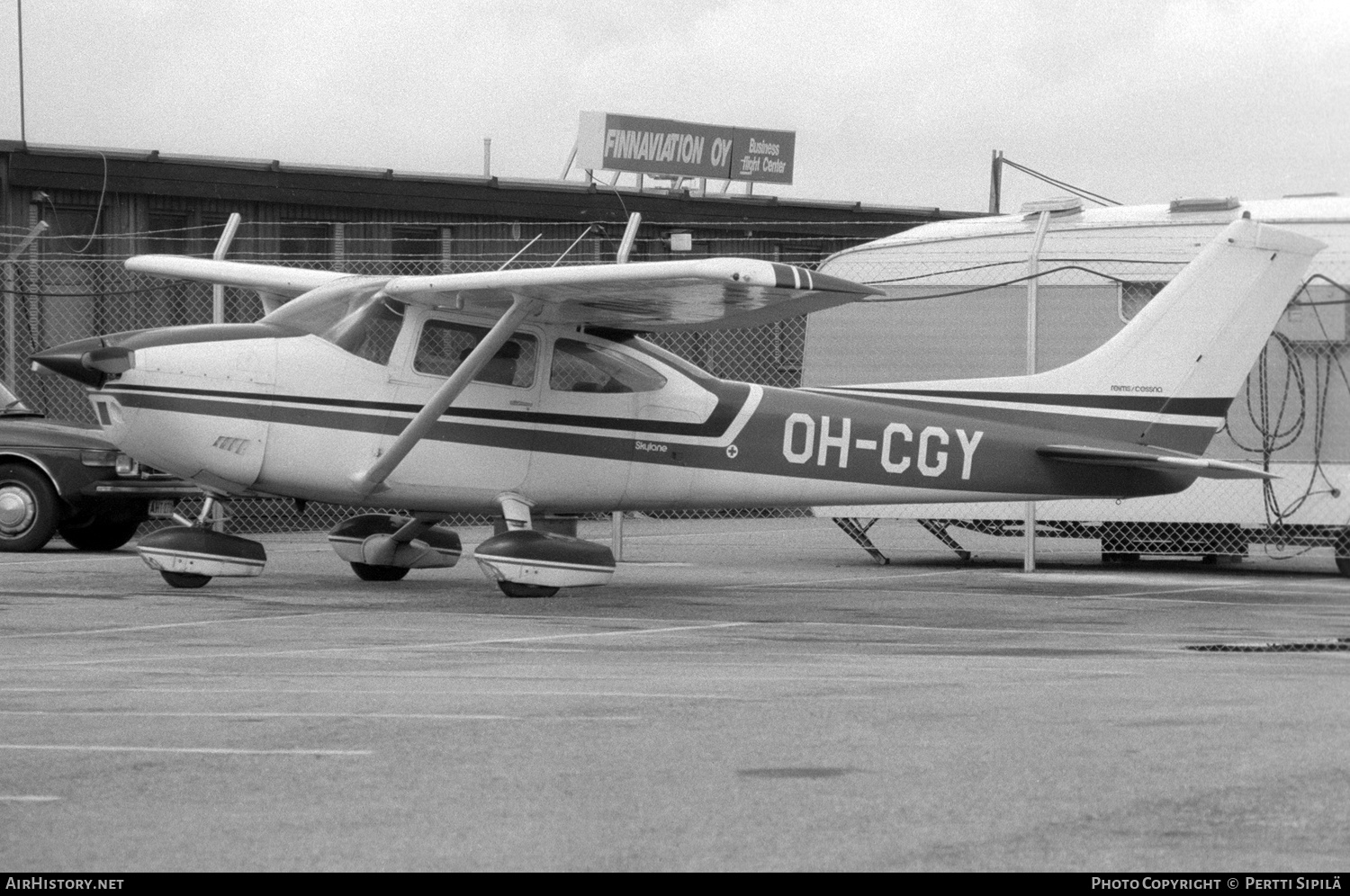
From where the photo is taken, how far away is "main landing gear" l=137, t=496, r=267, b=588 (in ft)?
39.3

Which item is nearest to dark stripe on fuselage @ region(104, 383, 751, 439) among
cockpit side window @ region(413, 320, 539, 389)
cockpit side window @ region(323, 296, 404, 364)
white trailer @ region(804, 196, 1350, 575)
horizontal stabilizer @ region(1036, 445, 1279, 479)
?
cockpit side window @ region(413, 320, 539, 389)

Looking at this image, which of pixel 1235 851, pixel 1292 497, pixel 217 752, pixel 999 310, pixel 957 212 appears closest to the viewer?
pixel 1235 851

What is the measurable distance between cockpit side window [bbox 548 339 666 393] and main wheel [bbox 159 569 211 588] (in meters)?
2.78

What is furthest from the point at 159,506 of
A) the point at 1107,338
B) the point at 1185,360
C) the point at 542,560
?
the point at 1185,360

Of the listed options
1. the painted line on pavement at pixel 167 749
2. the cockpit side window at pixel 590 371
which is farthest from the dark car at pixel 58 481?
the painted line on pavement at pixel 167 749

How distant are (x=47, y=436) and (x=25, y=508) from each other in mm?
674

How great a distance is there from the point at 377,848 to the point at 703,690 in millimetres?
2857

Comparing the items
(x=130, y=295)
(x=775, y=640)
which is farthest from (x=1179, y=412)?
(x=130, y=295)

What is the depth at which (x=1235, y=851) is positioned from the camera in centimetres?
402

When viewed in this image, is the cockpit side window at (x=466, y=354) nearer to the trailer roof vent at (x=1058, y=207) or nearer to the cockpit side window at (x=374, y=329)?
the cockpit side window at (x=374, y=329)

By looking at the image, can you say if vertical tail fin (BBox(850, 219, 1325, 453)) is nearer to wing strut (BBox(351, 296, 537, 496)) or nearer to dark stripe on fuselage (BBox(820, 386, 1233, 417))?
dark stripe on fuselage (BBox(820, 386, 1233, 417))

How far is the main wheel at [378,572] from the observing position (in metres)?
13.3

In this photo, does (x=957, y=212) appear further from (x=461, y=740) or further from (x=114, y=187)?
(x=461, y=740)

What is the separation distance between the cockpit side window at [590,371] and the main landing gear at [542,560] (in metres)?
1.24
